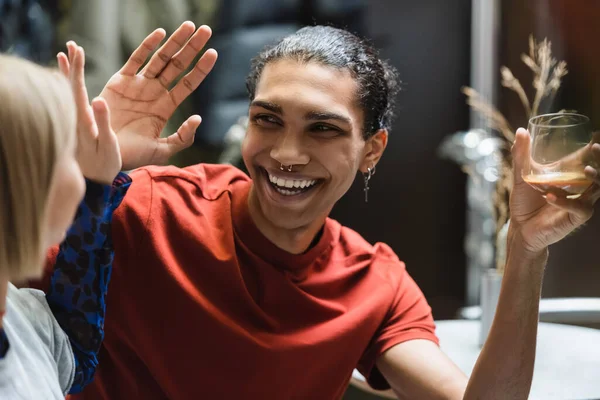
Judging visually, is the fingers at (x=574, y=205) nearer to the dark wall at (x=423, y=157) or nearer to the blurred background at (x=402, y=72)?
the blurred background at (x=402, y=72)

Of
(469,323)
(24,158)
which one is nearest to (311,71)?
(24,158)

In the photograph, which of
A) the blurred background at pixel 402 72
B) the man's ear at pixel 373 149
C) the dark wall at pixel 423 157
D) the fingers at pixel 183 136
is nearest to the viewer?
the fingers at pixel 183 136

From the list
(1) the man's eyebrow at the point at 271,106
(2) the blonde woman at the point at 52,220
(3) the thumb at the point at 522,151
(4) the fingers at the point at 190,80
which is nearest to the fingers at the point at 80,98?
(2) the blonde woman at the point at 52,220

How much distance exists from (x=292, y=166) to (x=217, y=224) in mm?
166

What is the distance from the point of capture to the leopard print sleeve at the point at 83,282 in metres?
0.92

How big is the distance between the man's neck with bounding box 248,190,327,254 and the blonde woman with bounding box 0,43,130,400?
0.34 m

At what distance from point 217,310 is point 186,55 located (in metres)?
0.42

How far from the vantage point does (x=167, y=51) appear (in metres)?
1.16

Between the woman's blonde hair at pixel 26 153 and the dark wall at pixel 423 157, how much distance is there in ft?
6.44

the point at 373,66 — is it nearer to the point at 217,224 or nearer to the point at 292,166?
the point at 292,166

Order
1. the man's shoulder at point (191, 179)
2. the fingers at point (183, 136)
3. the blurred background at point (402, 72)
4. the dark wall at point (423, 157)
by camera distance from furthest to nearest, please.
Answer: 1. the dark wall at point (423, 157)
2. the blurred background at point (402, 72)
3. the man's shoulder at point (191, 179)
4. the fingers at point (183, 136)

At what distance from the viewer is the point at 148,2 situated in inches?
96.7

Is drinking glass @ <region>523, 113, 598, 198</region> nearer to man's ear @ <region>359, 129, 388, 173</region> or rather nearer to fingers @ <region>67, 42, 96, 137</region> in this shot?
man's ear @ <region>359, 129, 388, 173</region>

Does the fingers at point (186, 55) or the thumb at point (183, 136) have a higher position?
the fingers at point (186, 55)
